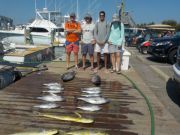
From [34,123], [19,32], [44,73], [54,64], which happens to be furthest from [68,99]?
[19,32]

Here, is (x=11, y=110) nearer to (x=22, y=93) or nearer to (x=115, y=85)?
(x=22, y=93)

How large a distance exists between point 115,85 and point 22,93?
248cm

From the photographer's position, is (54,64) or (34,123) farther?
(54,64)

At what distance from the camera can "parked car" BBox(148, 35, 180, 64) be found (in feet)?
51.2

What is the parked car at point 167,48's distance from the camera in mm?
15602

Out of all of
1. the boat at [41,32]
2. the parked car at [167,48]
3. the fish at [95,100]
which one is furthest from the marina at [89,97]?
the boat at [41,32]

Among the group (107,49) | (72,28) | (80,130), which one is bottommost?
(80,130)

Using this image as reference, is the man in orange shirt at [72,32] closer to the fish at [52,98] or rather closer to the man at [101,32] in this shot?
the man at [101,32]

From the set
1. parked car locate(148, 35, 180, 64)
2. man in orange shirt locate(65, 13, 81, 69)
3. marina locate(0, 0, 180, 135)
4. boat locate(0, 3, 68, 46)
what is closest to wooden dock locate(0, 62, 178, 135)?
marina locate(0, 0, 180, 135)

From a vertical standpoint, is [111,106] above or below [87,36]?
below

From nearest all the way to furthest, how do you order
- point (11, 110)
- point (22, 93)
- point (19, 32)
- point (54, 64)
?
point (11, 110)
point (22, 93)
point (54, 64)
point (19, 32)

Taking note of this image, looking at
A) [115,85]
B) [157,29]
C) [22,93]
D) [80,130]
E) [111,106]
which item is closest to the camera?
[80,130]

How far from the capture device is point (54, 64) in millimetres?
12336

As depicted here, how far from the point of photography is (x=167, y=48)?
620 inches
